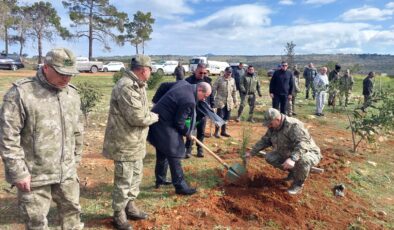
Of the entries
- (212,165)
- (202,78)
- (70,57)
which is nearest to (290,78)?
(202,78)

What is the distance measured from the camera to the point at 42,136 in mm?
2916

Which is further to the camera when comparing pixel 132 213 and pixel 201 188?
pixel 201 188

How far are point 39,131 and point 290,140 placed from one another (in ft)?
11.8

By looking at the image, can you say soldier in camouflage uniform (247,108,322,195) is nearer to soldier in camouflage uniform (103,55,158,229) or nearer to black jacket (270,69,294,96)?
soldier in camouflage uniform (103,55,158,229)

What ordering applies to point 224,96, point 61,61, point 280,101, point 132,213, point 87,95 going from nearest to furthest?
point 61,61 → point 132,213 → point 87,95 → point 224,96 → point 280,101

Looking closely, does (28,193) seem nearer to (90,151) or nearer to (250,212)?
(250,212)

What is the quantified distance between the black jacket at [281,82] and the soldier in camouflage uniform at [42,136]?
7781 mm

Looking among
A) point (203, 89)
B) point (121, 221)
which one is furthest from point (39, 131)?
point (203, 89)

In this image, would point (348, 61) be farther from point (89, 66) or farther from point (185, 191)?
point (185, 191)

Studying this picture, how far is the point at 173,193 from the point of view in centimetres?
520

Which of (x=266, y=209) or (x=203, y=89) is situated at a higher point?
(x=203, y=89)

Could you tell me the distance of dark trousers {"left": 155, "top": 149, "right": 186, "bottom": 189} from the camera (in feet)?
16.0

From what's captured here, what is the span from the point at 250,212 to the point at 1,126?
3.17 m

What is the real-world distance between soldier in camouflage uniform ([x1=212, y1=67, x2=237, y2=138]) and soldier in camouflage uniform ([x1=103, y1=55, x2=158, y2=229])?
500 cm
